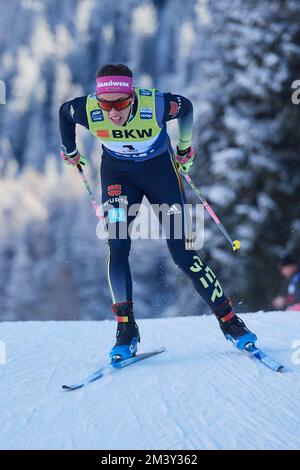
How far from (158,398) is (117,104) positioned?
4.83 ft

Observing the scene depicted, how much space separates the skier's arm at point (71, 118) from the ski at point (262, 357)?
148cm

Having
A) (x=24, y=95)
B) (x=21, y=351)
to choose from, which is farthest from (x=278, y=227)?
(x=24, y=95)

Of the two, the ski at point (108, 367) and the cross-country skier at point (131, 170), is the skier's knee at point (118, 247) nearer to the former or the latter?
the cross-country skier at point (131, 170)

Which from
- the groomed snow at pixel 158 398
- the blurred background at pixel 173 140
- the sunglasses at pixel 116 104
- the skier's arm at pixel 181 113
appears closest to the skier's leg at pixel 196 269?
the groomed snow at pixel 158 398

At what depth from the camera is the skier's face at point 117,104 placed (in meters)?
2.99

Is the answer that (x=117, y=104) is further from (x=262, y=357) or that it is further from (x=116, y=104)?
(x=262, y=357)

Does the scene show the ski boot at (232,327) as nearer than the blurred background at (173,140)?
Yes

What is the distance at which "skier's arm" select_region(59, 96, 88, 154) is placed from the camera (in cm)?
316

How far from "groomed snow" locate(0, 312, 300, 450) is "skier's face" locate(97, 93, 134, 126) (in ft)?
4.20

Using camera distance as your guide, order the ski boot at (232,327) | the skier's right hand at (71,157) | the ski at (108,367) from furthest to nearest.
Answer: the skier's right hand at (71,157)
the ski boot at (232,327)
the ski at (108,367)

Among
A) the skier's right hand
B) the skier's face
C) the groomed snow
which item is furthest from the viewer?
the skier's right hand

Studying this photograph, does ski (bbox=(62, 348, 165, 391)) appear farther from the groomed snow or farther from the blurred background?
the blurred background

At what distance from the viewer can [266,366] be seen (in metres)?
2.86

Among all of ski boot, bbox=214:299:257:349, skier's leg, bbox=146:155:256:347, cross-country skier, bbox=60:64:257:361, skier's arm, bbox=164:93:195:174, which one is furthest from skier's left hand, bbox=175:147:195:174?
ski boot, bbox=214:299:257:349
